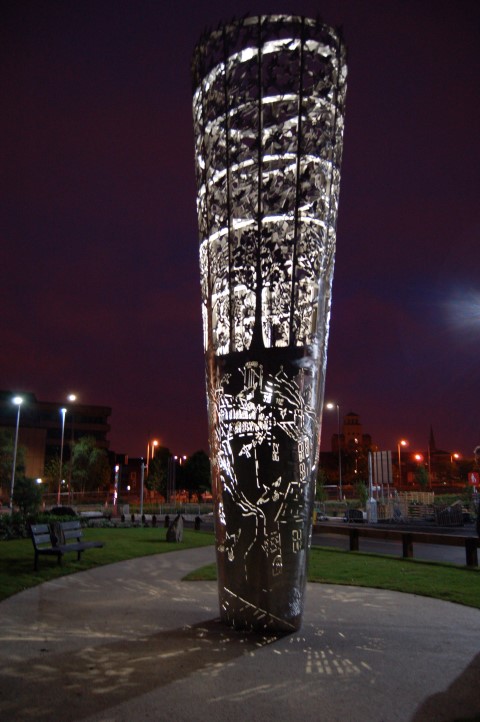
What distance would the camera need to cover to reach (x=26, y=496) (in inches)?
822

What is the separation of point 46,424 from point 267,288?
94.8 metres

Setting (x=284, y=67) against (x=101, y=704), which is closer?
(x=101, y=704)

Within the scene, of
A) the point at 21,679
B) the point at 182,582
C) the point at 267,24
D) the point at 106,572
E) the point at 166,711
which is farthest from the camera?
the point at 106,572

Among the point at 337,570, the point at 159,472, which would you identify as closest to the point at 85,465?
the point at 159,472

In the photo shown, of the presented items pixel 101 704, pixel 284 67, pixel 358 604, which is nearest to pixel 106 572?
pixel 358 604

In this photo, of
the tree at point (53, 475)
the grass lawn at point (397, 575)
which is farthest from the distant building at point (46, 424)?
the grass lawn at point (397, 575)

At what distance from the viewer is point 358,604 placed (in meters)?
9.37

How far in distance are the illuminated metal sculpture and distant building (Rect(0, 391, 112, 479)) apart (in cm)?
7693

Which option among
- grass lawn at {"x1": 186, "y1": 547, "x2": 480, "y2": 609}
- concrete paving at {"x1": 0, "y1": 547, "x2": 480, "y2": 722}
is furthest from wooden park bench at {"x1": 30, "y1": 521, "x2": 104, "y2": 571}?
concrete paving at {"x1": 0, "y1": 547, "x2": 480, "y2": 722}

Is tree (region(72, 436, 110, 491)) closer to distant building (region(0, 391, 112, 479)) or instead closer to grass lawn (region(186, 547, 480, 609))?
distant building (region(0, 391, 112, 479))

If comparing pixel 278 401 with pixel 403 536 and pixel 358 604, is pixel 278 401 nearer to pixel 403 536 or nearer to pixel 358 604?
pixel 358 604

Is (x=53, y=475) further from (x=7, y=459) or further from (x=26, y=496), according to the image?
(x=26, y=496)

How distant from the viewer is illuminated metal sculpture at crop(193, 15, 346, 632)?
7.64 metres

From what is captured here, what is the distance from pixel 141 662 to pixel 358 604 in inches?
172
